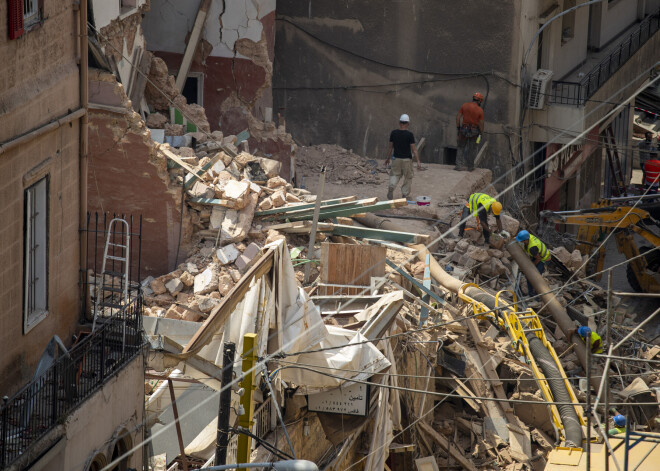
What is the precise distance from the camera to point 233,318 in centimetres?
1164

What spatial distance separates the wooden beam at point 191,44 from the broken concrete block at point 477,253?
22.7ft

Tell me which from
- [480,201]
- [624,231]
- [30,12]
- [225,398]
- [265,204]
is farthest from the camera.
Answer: [624,231]

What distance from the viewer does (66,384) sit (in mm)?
10242

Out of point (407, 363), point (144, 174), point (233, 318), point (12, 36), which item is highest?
point (12, 36)

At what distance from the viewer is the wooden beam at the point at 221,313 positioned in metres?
11.1

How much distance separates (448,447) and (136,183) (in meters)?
6.57

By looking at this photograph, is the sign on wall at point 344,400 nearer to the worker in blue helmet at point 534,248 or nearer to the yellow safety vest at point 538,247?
the worker in blue helmet at point 534,248

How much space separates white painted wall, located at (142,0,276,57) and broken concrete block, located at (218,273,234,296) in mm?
7526

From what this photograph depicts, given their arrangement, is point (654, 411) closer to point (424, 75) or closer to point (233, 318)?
point (233, 318)

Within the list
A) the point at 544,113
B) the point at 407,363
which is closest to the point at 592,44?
Answer: the point at 544,113

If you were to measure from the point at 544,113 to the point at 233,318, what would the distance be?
17.6 metres

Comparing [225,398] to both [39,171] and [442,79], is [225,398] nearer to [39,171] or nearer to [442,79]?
[39,171]

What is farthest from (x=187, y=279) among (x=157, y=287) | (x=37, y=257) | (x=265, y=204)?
(x=37, y=257)

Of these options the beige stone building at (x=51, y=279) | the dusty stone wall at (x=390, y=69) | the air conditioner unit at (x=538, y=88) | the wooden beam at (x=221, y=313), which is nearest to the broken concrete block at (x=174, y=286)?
the beige stone building at (x=51, y=279)
